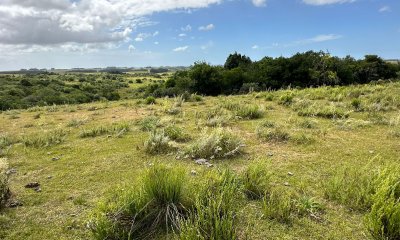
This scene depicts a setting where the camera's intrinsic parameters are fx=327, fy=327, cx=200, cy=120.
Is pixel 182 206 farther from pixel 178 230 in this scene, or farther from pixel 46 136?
pixel 46 136

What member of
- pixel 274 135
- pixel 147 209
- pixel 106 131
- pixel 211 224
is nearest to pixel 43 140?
pixel 106 131

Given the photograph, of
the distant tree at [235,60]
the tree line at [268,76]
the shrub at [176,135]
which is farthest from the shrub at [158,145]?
the distant tree at [235,60]

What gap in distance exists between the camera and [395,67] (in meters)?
46.1

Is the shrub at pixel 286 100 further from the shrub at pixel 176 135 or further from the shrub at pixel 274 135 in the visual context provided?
the shrub at pixel 176 135

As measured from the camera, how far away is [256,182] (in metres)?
5.05

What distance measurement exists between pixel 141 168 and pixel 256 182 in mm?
2543

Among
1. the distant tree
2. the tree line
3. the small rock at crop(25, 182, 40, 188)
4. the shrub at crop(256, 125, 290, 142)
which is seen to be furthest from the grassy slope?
the distant tree

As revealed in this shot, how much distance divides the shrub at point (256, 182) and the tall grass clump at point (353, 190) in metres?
0.93

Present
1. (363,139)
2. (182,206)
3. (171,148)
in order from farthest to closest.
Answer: (363,139) → (171,148) → (182,206)

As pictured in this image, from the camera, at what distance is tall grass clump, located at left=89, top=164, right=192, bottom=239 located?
3.86m

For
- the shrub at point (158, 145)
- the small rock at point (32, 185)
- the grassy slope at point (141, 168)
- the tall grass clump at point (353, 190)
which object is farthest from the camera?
the shrub at point (158, 145)

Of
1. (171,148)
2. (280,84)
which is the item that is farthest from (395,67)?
(171,148)

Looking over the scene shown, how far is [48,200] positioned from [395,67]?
5143cm

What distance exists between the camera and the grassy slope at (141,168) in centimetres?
417
